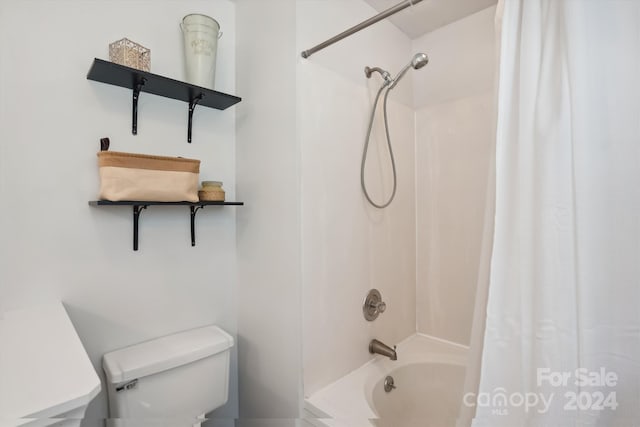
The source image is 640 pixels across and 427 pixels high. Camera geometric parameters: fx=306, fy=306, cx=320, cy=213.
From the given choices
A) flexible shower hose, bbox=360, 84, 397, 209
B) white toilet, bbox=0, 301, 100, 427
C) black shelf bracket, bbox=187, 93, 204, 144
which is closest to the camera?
white toilet, bbox=0, 301, 100, 427

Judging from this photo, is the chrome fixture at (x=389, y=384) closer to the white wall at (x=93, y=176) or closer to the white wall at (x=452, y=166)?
the white wall at (x=452, y=166)

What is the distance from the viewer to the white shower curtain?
2.16 feet

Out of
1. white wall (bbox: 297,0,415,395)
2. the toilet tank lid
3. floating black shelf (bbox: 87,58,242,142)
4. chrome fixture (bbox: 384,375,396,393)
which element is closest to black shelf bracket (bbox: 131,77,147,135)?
floating black shelf (bbox: 87,58,242,142)

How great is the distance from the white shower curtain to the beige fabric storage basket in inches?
46.4

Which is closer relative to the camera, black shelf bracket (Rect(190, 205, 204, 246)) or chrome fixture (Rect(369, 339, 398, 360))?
black shelf bracket (Rect(190, 205, 204, 246))

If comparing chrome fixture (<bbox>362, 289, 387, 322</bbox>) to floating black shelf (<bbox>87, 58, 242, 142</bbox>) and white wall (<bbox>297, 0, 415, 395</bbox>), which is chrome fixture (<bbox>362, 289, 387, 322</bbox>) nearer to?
white wall (<bbox>297, 0, 415, 395</bbox>)

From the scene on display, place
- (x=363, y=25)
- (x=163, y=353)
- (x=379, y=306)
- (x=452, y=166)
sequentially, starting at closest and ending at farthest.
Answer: (x=363, y=25), (x=163, y=353), (x=379, y=306), (x=452, y=166)

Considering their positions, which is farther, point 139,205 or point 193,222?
point 193,222

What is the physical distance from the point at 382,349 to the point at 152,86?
1705 millimetres

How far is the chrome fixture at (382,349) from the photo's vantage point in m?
1.63

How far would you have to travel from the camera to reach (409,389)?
1.68 metres

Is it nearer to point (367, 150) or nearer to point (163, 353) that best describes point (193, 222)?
point (163, 353)

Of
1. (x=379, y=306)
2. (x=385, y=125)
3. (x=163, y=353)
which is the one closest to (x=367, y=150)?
(x=385, y=125)

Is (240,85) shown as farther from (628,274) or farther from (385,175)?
(628,274)
